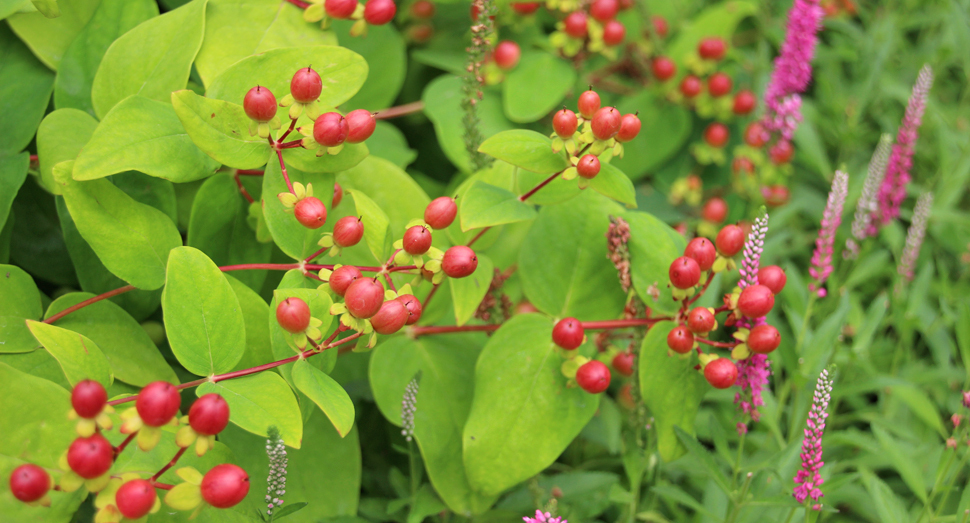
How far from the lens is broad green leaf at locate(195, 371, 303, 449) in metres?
0.49

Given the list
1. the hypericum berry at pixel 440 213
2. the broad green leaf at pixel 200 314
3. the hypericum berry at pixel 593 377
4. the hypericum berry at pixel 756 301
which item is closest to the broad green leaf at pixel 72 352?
the broad green leaf at pixel 200 314

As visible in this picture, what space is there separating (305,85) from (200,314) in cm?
20

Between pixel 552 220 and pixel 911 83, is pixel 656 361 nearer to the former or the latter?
pixel 552 220

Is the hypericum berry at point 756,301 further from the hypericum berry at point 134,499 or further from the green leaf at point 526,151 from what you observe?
the hypericum berry at point 134,499

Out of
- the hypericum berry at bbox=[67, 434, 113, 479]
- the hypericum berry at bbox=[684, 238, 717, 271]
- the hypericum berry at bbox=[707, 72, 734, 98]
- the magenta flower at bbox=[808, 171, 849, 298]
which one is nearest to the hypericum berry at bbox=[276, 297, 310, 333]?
the hypericum berry at bbox=[67, 434, 113, 479]

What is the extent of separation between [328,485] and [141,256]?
0.96 ft

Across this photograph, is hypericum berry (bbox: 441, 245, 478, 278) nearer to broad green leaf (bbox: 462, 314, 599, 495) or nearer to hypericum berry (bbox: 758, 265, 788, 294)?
broad green leaf (bbox: 462, 314, 599, 495)

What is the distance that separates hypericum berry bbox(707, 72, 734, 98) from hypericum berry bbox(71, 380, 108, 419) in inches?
37.4

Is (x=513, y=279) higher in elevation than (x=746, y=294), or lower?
lower

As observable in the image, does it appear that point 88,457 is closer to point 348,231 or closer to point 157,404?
point 157,404

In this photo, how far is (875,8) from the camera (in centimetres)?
134

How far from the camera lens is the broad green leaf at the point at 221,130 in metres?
0.53

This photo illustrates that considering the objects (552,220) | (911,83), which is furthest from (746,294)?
(911,83)

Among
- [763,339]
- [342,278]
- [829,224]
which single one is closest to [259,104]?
[342,278]
